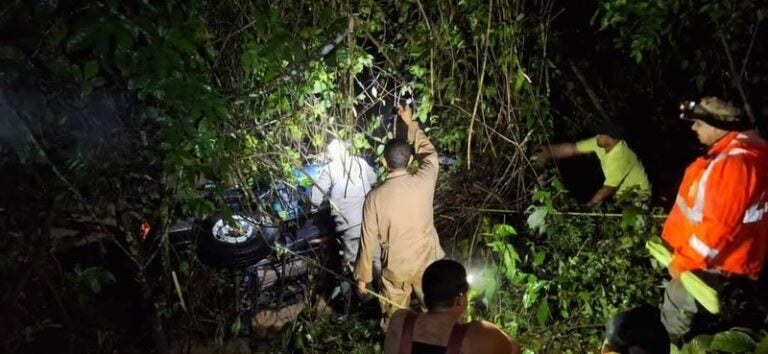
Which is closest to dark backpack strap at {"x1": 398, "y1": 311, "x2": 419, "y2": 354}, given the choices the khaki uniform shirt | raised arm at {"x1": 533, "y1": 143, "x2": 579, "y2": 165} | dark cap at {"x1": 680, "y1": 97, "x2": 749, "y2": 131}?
the khaki uniform shirt

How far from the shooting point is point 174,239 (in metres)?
5.66

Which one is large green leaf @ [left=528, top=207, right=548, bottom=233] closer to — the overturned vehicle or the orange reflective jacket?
the orange reflective jacket

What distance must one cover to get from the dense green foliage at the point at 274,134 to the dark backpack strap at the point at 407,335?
4.56 ft

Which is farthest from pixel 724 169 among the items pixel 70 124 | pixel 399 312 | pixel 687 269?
pixel 70 124

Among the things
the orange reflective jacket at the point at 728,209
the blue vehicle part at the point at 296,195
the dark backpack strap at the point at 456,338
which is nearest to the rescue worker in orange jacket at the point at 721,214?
the orange reflective jacket at the point at 728,209

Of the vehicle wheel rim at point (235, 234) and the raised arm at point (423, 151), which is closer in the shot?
the raised arm at point (423, 151)

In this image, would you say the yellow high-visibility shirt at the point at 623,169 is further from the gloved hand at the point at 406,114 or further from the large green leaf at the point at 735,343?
the large green leaf at the point at 735,343

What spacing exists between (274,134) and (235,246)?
3.89 feet

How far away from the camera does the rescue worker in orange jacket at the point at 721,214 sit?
327 centimetres

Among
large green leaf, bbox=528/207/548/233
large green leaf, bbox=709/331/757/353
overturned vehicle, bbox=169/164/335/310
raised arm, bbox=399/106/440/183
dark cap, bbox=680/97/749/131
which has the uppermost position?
dark cap, bbox=680/97/749/131

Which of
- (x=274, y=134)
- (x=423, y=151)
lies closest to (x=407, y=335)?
(x=423, y=151)

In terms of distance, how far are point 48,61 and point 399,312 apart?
6.93 feet

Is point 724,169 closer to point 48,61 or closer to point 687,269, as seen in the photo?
point 687,269

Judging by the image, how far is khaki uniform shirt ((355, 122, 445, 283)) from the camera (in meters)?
4.50
